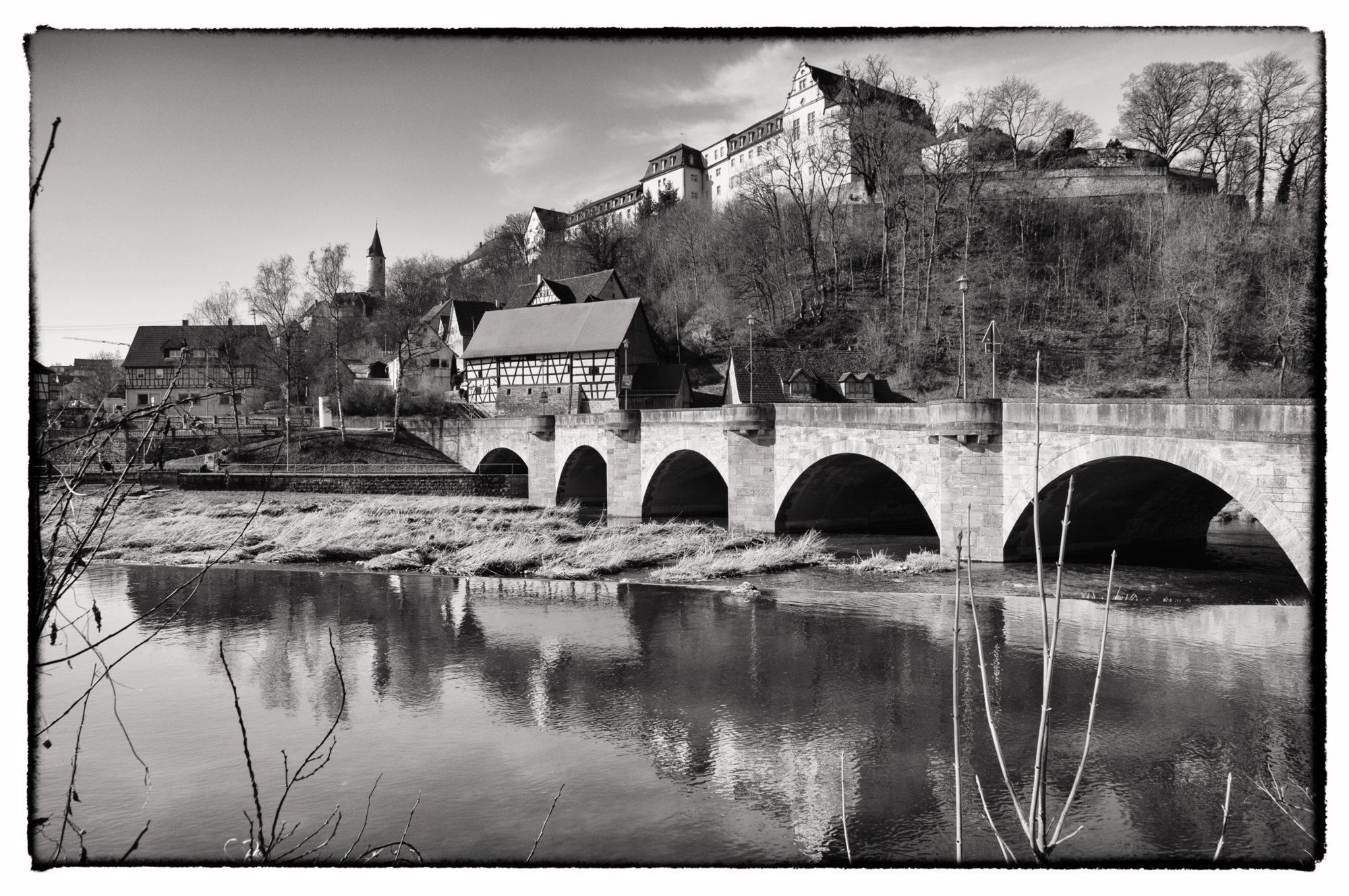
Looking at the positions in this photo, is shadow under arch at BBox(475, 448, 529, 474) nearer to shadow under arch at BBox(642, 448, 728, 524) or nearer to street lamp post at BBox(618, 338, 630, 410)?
street lamp post at BBox(618, 338, 630, 410)

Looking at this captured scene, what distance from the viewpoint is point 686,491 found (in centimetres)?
3347

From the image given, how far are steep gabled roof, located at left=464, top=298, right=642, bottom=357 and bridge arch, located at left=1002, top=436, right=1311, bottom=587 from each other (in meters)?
31.1

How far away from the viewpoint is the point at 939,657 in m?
13.0

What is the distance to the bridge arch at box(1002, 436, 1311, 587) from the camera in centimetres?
1312

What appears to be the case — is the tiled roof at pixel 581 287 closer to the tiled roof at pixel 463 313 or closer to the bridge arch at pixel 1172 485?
the tiled roof at pixel 463 313

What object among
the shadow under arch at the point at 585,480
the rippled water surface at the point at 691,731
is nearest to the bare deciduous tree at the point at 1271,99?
the rippled water surface at the point at 691,731


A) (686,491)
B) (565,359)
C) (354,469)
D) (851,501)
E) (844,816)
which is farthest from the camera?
(565,359)

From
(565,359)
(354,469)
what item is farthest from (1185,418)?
(565,359)

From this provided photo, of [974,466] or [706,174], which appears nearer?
[974,466]

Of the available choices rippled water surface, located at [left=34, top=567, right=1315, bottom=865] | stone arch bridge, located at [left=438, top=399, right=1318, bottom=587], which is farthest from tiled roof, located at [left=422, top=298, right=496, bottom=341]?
rippled water surface, located at [left=34, top=567, right=1315, bottom=865]

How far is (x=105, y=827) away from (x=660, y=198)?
258 ft

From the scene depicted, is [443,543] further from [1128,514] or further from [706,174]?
[706,174]

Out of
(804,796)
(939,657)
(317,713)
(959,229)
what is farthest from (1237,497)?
(959,229)

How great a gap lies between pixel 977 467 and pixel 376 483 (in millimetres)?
26708
